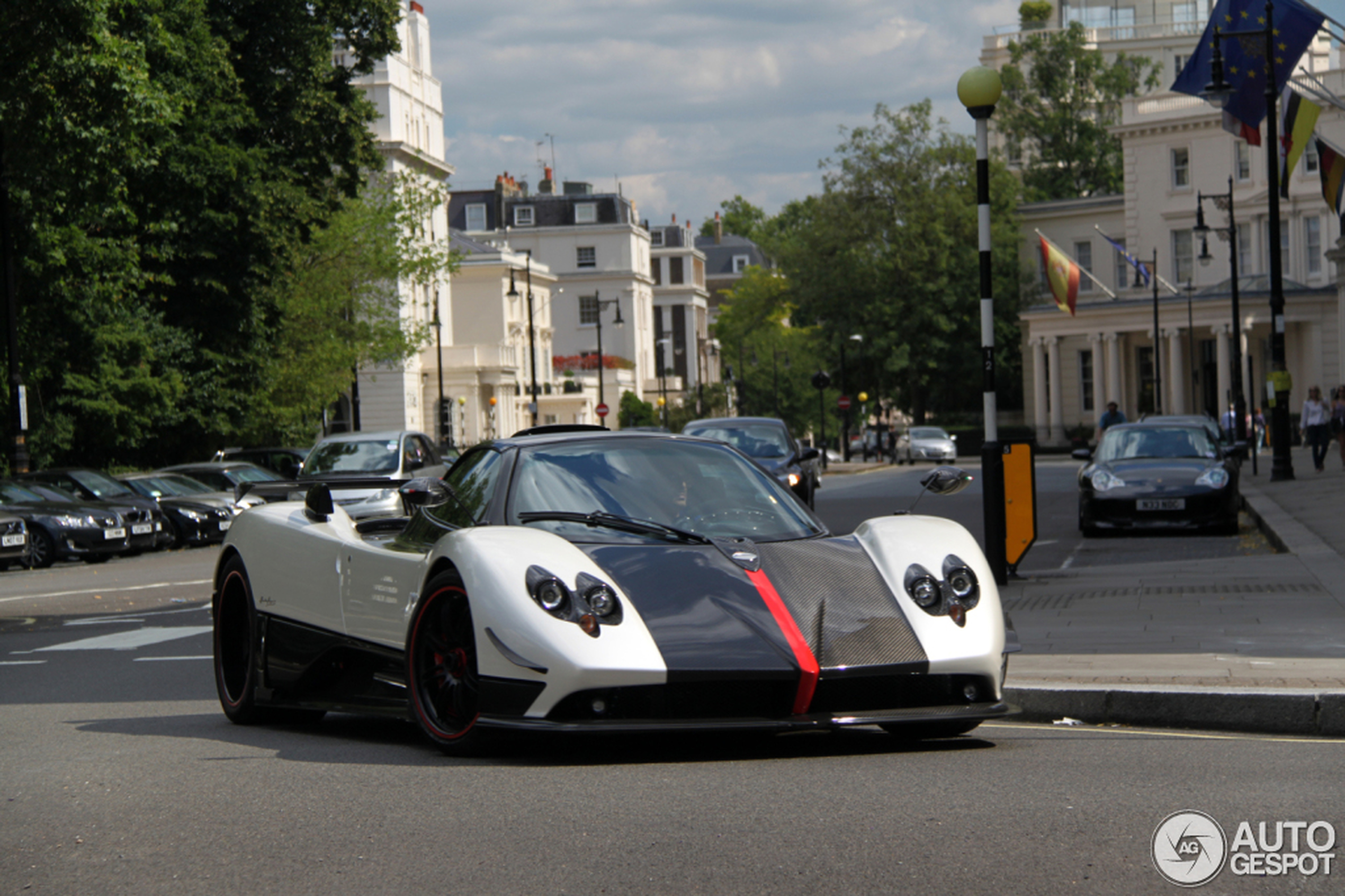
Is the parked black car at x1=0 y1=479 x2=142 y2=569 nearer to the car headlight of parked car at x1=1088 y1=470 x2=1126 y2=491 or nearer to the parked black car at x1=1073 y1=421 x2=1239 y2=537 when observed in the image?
the parked black car at x1=1073 y1=421 x2=1239 y2=537

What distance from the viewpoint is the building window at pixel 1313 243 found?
69.6m

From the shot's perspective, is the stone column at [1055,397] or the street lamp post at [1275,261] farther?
the stone column at [1055,397]

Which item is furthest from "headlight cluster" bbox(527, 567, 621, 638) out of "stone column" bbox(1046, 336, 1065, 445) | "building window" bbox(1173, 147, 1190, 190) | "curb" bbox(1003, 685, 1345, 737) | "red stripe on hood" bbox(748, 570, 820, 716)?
"building window" bbox(1173, 147, 1190, 190)

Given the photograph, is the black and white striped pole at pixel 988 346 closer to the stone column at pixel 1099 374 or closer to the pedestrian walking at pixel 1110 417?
the pedestrian walking at pixel 1110 417

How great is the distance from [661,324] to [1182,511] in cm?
13008

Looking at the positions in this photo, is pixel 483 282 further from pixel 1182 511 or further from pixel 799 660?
pixel 799 660

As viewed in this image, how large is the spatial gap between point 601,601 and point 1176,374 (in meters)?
69.3

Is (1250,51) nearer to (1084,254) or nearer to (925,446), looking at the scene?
(925,446)

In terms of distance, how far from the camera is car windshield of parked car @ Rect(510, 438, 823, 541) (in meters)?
6.88

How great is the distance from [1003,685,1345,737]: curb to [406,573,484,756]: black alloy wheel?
289cm

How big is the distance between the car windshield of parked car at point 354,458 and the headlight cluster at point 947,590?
60.4ft

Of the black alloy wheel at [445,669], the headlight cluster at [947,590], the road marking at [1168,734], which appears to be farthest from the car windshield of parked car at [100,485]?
the headlight cluster at [947,590]

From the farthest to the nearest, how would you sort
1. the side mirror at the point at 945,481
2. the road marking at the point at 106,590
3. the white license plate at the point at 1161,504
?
1. the white license plate at the point at 1161,504
2. the road marking at the point at 106,590
3. the side mirror at the point at 945,481

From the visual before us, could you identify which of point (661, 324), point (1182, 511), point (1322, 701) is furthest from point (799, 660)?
point (661, 324)
